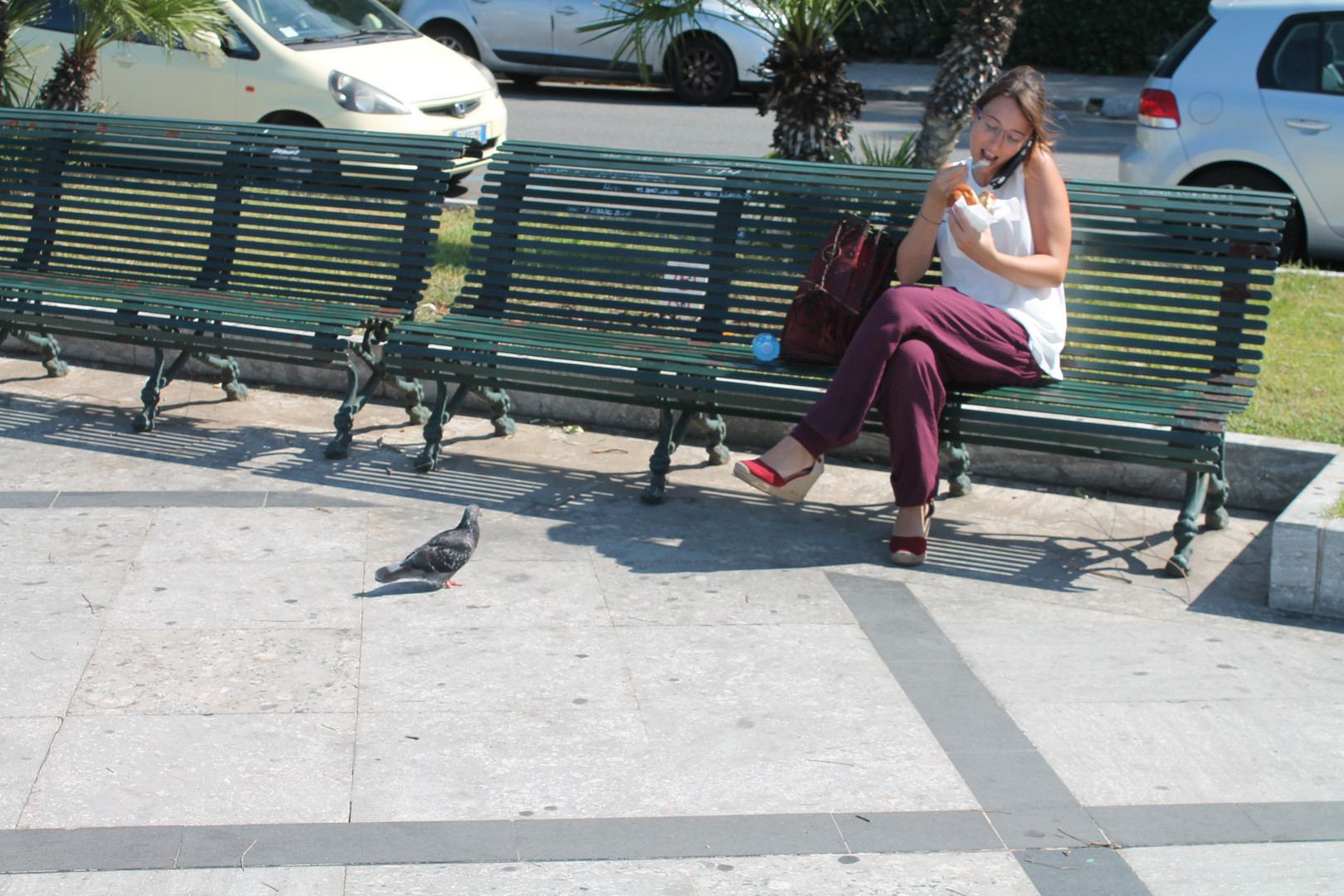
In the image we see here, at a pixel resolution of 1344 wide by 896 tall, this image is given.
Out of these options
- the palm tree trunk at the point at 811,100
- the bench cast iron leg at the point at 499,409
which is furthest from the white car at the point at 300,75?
the bench cast iron leg at the point at 499,409

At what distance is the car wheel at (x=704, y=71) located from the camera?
1548cm

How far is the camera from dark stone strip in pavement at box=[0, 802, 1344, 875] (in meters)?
2.85

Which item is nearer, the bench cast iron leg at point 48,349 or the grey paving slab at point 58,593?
the grey paving slab at point 58,593

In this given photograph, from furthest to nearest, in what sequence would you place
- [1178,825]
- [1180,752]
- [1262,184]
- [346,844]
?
1. [1262,184]
2. [1180,752]
3. [1178,825]
4. [346,844]

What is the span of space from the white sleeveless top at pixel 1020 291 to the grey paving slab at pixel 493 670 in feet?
6.09

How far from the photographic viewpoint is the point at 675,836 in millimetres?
2994

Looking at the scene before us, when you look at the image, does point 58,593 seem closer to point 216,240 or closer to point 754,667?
point 754,667

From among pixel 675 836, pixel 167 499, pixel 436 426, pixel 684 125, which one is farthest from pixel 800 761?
pixel 684 125

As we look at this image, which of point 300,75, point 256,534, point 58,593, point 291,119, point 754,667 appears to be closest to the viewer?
point 754,667

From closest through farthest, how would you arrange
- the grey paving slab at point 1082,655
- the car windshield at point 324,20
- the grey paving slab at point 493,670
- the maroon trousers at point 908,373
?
the grey paving slab at point 493,670 → the grey paving slab at point 1082,655 → the maroon trousers at point 908,373 → the car windshield at point 324,20

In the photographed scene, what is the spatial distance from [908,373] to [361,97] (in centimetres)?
621

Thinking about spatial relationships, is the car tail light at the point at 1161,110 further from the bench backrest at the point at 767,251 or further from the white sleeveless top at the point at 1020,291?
the white sleeveless top at the point at 1020,291

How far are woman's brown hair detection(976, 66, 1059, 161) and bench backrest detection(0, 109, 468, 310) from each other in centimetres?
220

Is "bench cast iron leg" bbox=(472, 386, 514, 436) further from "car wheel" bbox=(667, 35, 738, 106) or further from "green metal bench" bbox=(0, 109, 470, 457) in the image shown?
"car wheel" bbox=(667, 35, 738, 106)
